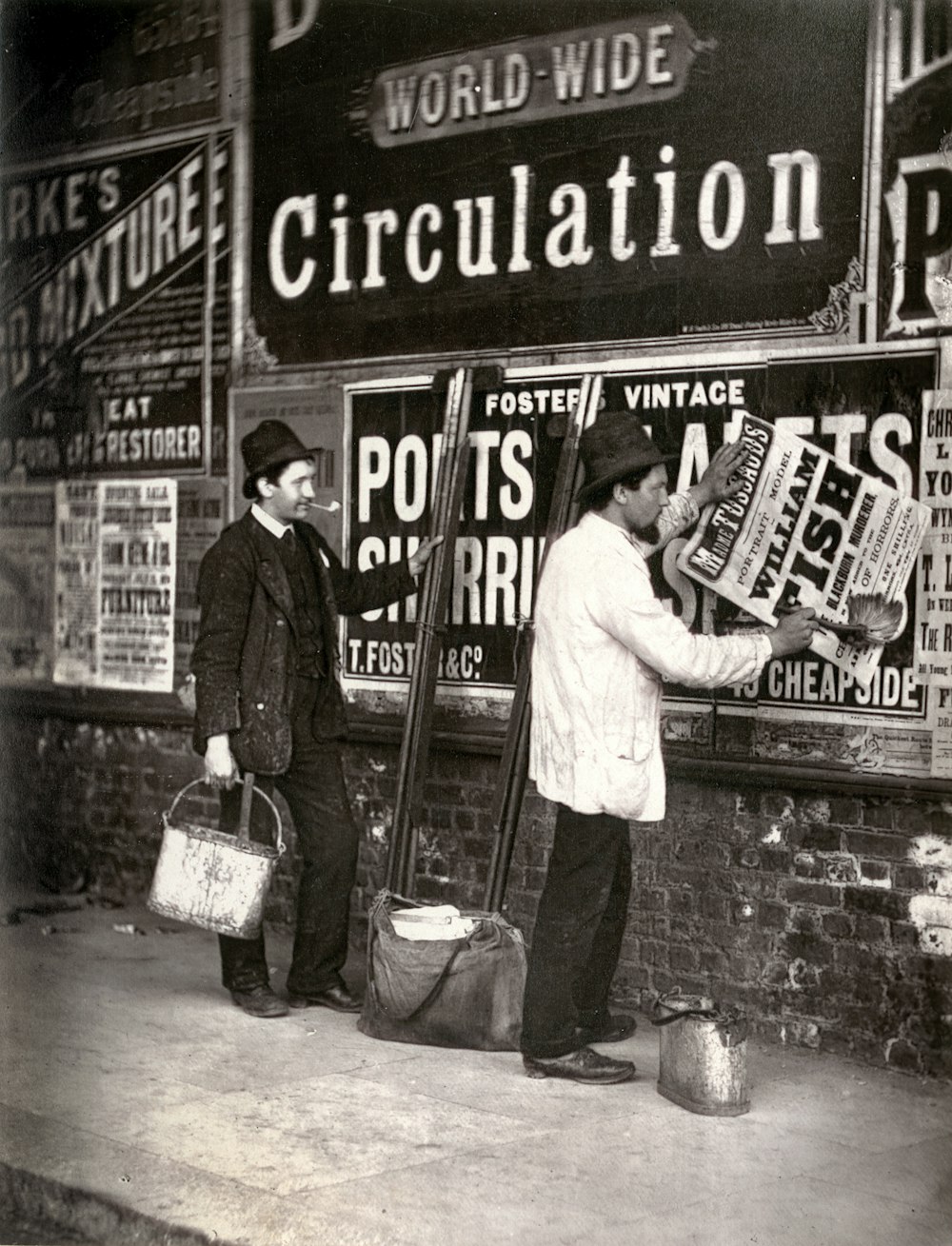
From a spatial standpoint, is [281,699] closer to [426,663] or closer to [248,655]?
[248,655]

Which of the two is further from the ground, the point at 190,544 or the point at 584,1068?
the point at 190,544

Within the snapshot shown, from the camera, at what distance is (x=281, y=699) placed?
698 cm

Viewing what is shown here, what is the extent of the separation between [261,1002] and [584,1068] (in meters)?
1.58

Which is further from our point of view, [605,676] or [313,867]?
[313,867]

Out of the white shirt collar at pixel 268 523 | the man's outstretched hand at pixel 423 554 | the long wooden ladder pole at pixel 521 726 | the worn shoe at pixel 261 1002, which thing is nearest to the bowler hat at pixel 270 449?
the white shirt collar at pixel 268 523

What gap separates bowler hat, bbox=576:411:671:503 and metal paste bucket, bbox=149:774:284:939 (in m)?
1.85

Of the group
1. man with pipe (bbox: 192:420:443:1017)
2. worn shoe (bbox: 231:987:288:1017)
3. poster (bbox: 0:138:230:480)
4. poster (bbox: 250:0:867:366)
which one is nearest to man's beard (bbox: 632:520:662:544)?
poster (bbox: 250:0:867:366)

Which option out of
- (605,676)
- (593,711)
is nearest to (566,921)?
(593,711)

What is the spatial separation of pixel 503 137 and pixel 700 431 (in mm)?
1709

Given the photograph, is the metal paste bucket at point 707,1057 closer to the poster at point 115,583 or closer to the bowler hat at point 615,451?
the bowler hat at point 615,451

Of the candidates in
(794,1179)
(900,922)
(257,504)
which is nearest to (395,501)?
(257,504)

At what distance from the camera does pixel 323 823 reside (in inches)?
279

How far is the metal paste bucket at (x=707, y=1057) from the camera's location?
222 inches

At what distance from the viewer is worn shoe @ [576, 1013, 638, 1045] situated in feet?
21.3
